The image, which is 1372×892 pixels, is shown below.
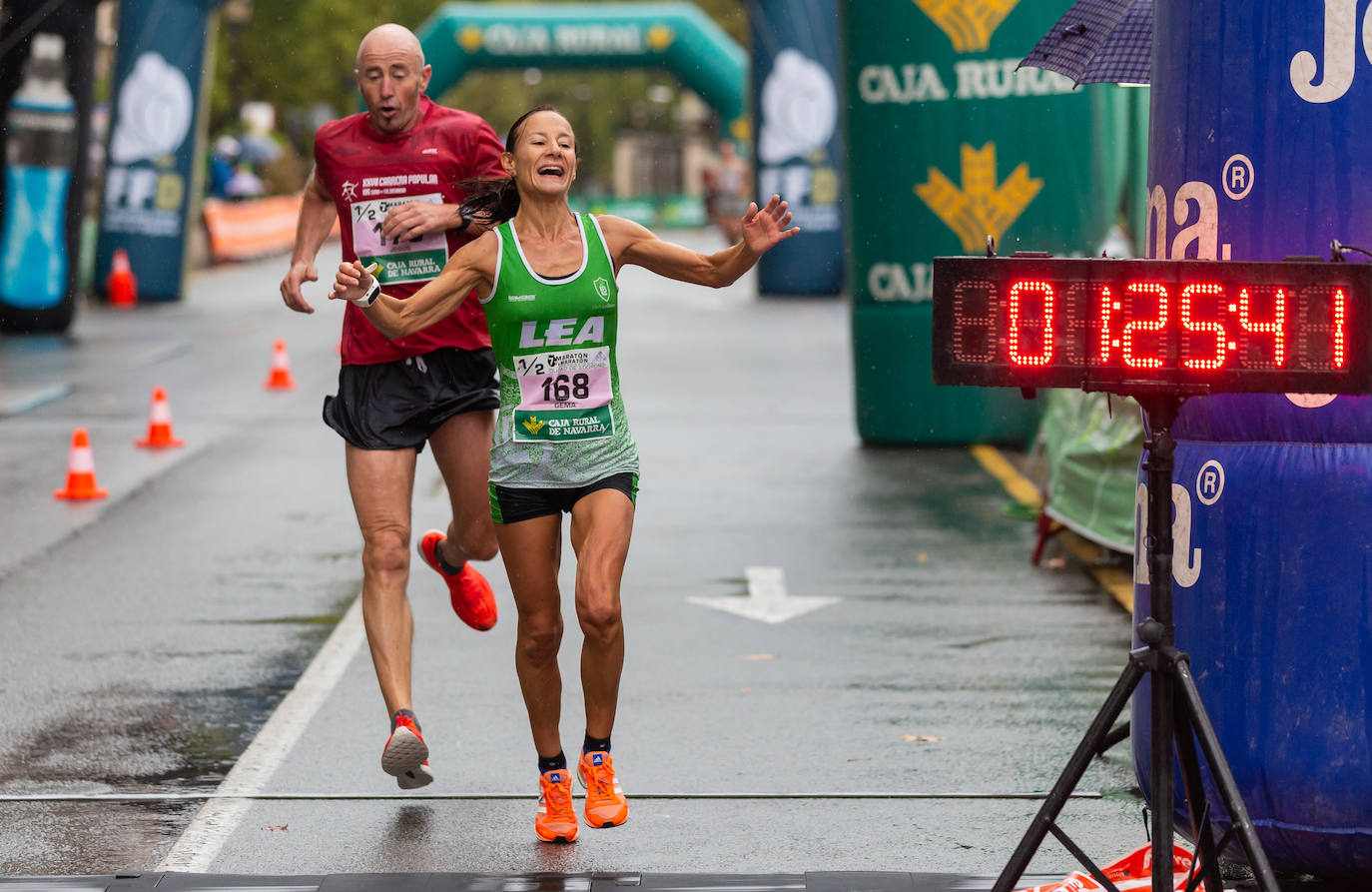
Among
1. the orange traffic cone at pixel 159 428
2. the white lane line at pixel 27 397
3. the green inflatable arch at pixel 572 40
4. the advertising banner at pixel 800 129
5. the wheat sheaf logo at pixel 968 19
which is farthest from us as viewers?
the green inflatable arch at pixel 572 40

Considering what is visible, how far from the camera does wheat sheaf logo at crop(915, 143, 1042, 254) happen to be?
14.0 metres

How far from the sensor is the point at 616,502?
5.46m

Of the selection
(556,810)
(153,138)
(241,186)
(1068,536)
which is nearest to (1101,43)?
(556,810)

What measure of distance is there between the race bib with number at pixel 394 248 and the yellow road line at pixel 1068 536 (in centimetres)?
351

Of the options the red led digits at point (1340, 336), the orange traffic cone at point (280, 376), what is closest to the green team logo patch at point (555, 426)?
the red led digits at point (1340, 336)

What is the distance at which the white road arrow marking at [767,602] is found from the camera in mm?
8895

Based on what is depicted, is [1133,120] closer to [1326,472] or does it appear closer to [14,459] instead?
[14,459]

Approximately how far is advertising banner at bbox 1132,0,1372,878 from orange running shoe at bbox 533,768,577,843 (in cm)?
175

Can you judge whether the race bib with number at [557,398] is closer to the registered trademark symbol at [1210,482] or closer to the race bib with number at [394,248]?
the race bib with number at [394,248]

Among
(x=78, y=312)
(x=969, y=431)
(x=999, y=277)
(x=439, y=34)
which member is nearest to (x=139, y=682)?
(x=999, y=277)

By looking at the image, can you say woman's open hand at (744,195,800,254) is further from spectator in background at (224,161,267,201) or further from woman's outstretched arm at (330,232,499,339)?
spectator in background at (224,161,267,201)

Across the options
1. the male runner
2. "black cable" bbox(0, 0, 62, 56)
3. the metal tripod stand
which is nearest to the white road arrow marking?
the male runner

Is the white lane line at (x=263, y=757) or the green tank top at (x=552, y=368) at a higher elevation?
the green tank top at (x=552, y=368)

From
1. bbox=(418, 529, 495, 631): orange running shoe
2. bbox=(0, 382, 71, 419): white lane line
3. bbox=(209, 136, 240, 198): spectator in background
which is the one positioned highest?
bbox=(209, 136, 240, 198): spectator in background
